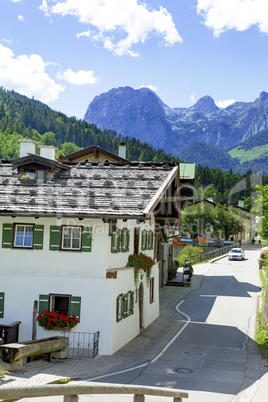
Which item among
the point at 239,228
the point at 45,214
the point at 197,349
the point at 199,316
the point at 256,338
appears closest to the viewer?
the point at 45,214

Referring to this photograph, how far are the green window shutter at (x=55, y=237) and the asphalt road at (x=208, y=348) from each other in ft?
17.5

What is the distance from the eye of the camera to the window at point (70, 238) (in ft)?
59.4

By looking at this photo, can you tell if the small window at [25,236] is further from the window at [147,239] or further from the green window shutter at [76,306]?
the window at [147,239]

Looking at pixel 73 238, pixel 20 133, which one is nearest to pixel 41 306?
pixel 73 238

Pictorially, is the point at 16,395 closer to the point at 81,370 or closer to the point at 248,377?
the point at 81,370

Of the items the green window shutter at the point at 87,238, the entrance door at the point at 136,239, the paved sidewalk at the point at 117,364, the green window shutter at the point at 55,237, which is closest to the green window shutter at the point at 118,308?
the paved sidewalk at the point at 117,364

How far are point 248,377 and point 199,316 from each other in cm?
1206

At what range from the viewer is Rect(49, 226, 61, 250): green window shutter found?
18.3 meters

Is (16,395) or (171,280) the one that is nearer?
(16,395)

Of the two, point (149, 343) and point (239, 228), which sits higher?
point (239, 228)

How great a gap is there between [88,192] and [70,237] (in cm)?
220

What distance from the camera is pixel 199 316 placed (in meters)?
27.6

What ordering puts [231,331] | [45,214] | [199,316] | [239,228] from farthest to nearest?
[239,228] < [199,316] < [231,331] < [45,214]

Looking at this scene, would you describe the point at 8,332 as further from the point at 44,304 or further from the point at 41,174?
the point at 41,174
